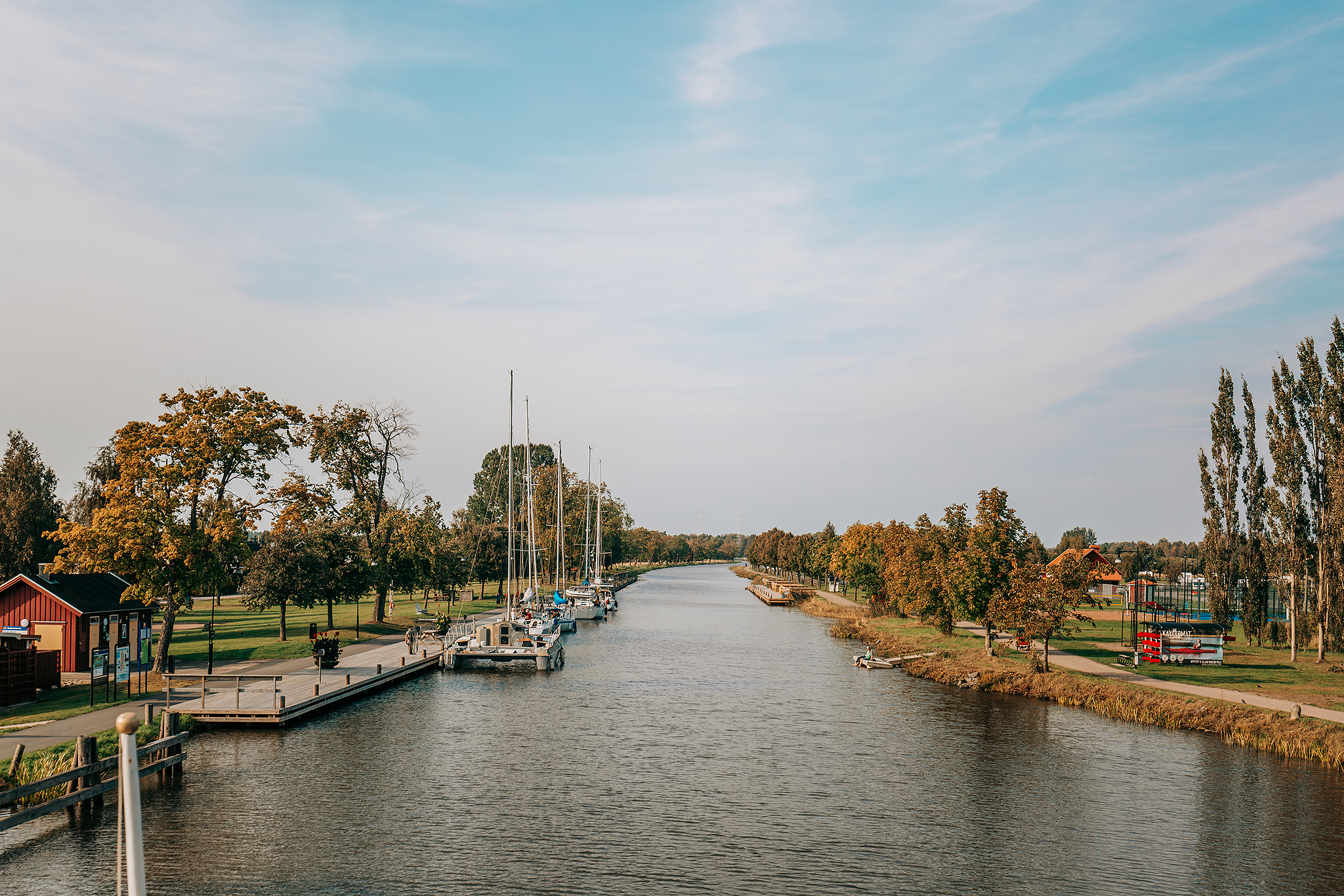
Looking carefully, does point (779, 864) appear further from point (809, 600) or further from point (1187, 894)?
point (809, 600)

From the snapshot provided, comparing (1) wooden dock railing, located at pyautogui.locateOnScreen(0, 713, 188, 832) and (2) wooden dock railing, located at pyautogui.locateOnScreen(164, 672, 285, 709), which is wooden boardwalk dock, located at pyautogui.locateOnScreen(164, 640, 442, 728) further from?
(1) wooden dock railing, located at pyautogui.locateOnScreen(0, 713, 188, 832)

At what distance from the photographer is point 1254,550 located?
202 ft

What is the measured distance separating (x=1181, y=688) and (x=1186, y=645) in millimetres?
8841

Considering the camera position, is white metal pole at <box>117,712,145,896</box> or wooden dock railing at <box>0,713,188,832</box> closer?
white metal pole at <box>117,712,145,896</box>

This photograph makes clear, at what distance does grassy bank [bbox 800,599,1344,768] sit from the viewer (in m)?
33.1

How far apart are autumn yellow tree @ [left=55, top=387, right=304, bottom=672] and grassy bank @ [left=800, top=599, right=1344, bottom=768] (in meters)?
38.9

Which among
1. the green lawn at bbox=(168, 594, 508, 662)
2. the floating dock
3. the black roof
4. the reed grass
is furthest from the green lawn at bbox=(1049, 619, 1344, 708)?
the floating dock

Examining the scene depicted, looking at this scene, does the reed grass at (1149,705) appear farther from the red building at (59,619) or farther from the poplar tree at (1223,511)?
the red building at (59,619)

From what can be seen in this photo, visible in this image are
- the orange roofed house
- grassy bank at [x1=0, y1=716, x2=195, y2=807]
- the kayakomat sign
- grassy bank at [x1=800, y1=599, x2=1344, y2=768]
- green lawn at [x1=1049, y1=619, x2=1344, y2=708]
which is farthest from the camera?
the orange roofed house

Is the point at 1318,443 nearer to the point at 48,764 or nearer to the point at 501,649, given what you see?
the point at 501,649

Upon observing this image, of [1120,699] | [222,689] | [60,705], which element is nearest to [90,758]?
[60,705]

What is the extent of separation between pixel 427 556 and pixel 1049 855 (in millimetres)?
54474

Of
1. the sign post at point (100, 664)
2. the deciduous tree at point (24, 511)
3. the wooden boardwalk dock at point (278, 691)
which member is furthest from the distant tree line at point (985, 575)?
the deciduous tree at point (24, 511)

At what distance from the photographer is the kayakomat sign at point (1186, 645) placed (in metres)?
49.0
